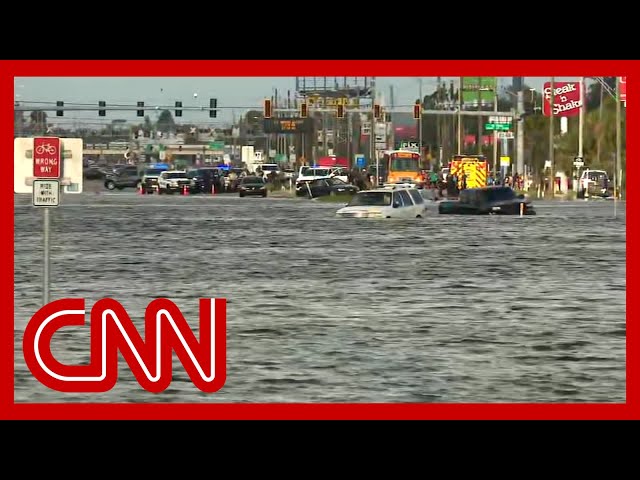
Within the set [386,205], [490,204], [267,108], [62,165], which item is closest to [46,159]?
[62,165]

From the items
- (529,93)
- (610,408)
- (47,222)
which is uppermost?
(529,93)

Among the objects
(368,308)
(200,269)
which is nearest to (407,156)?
(200,269)

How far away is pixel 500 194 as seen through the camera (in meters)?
65.7

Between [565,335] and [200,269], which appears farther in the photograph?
[200,269]

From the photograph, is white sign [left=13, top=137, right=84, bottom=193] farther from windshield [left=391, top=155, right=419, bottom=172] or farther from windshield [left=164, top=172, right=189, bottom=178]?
windshield [left=391, top=155, right=419, bottom=172]

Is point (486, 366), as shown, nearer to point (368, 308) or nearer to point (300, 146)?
point (368, 308)

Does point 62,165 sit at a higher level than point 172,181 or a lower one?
lower

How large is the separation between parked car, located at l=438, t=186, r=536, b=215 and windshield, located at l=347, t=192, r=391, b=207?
18.5 feet

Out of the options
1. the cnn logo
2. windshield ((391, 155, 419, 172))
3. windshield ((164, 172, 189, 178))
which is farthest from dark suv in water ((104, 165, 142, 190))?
the cnn logo

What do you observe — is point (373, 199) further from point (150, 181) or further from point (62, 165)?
point (150, 181)

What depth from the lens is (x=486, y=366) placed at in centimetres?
2027

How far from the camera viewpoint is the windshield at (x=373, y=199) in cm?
6075

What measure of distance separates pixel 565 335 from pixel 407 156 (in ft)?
252

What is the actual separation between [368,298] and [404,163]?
7069 centimetres
